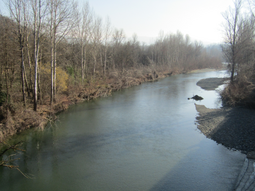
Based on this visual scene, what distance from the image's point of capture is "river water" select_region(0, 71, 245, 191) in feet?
23.1

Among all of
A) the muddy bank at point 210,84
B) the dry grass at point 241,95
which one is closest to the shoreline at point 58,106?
the muddy bank at point 210,84

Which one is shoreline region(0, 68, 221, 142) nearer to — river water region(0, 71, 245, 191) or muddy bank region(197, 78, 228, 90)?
river water region(0, 71, 245, 191)

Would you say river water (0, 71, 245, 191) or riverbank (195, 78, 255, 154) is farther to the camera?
riverbank (195, 78, 255, 154)

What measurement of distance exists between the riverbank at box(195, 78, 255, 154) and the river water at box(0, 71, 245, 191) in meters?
0.59

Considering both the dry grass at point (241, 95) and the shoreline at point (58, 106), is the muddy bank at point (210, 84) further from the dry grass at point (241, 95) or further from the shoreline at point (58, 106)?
the shoreline at point (58, 106)

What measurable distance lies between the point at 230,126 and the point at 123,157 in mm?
7221

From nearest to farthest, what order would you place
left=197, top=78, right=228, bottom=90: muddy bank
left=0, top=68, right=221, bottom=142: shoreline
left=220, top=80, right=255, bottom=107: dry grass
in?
left=0, top=68, right=221, bottom=142: shoreline
left=220, top=80, right=255, bottom=107: dry grass
left=197, top=78, right=228, bottom=90: muddy bank

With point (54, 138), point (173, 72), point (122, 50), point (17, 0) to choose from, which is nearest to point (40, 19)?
point (17, 0)

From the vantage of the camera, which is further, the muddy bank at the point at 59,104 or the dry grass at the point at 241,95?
the dry grass at the point at 241,95

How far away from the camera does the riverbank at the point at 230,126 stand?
379 inches

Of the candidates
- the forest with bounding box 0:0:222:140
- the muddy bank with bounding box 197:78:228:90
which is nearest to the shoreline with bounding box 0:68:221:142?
the forest with bounding box 0:0:222:140

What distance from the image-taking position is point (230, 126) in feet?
38.1

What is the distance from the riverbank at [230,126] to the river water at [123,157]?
0.59 metres

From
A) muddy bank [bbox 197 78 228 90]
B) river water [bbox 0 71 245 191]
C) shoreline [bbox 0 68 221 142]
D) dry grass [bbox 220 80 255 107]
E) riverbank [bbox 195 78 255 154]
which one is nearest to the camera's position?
river water [bbox 0 71 245 191]
